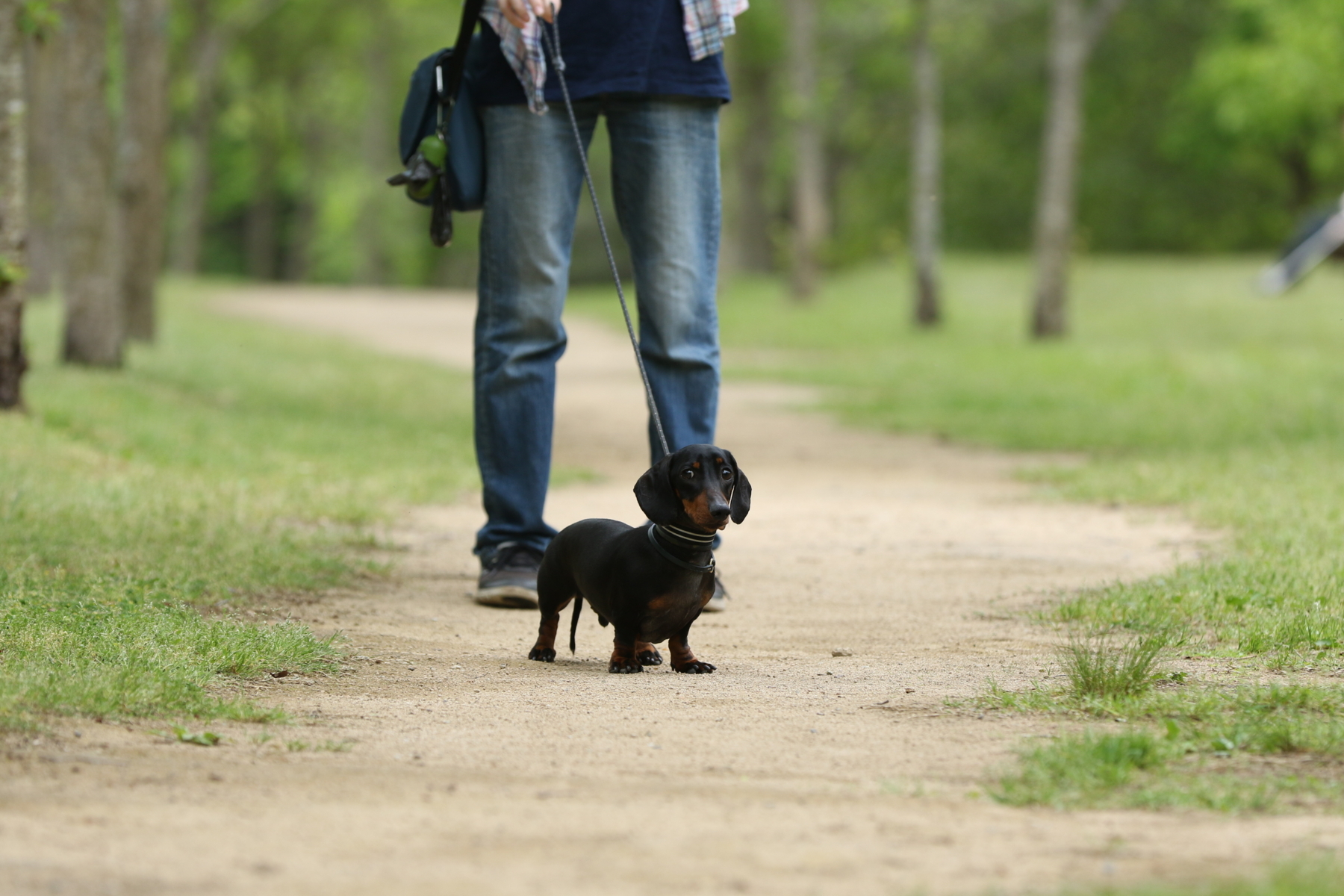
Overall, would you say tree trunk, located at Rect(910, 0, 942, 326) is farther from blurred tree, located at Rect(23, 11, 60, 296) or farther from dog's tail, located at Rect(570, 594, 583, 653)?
dog's tail, located at Rect(570, 594, 583, 653)

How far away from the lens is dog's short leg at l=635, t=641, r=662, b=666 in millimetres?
3680

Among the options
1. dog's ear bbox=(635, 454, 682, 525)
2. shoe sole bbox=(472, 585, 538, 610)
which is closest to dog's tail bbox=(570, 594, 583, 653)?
dog's ear bbox=(635, 454, 682, 525)

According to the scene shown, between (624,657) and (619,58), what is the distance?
1.76 m

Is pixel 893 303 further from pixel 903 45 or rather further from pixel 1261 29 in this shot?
pixel 1261 29

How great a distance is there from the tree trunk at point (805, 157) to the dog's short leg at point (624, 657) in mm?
22171

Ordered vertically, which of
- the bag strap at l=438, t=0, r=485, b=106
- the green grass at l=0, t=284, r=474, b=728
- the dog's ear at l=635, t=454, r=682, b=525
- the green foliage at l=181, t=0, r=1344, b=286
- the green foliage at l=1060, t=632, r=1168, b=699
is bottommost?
the green grass at l=0, t=284, r=474, b=728

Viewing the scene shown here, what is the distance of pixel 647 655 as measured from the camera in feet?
12.2

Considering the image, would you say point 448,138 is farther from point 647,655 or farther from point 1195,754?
point 1195,754

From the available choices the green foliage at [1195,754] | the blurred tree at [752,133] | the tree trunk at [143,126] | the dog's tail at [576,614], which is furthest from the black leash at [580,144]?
the blurred tree at [752,133]

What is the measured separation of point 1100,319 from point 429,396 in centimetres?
1256

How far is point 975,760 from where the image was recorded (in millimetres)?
2719

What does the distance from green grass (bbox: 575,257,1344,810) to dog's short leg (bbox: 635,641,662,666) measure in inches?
34.2

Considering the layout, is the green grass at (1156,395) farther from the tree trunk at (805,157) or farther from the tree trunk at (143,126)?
the tree trunk at (143,126)

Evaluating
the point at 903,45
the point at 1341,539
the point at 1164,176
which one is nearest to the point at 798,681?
the point at 1341,539
